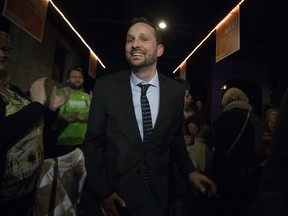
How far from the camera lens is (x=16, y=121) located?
1422 millimetres

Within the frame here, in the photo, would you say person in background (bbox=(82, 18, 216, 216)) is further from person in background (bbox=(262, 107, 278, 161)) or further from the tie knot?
person in background (bbox=(262, 107, 278, 161))

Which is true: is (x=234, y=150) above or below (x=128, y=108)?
below

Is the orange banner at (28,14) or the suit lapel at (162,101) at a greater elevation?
the orange banner at (28,14)

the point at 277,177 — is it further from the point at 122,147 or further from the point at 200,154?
the point at 200,154

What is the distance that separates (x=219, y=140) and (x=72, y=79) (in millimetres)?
2660

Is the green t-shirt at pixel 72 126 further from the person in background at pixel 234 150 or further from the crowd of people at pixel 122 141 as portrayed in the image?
the person in background at pixel 234 150

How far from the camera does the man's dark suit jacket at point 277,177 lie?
599 millimetres

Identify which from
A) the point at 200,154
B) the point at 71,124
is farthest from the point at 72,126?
the point at 200,154

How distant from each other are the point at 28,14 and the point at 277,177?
12.3ft

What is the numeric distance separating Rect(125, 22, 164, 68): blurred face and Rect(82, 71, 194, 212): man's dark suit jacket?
0.21 metres

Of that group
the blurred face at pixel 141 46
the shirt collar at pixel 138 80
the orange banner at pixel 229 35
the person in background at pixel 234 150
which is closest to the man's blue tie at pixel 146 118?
the shirt collar at pixel 138 80

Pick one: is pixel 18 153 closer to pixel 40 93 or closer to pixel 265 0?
pixel 40 93

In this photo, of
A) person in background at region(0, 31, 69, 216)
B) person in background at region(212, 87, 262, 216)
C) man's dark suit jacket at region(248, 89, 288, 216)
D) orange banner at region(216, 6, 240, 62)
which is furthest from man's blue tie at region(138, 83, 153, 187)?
orange banner at region(216, 6, 240, 62)

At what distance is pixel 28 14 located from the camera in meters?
3.35
